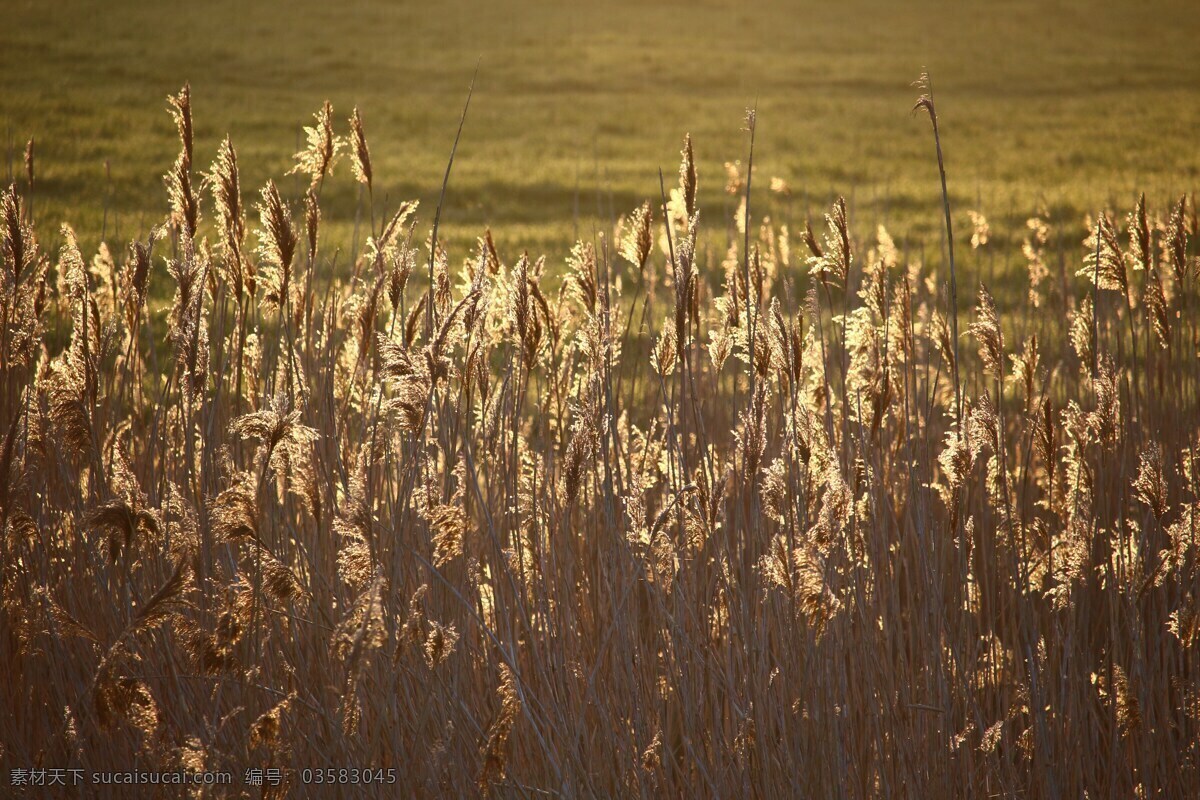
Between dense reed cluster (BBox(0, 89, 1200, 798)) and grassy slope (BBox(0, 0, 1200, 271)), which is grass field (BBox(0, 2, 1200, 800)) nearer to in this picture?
dense reed cluster (BBox(0, 89, 1200, 798))

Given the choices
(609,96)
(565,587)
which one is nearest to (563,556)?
(565,587)

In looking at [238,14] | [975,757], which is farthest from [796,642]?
[238,14]

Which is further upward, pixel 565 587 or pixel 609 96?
pixel 609 96

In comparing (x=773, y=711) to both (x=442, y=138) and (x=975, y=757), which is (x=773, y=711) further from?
(x=442, y=138)

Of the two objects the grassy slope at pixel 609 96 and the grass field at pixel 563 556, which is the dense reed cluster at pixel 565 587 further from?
the grassy slope at pixel 609 96

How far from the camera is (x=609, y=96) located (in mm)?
15758

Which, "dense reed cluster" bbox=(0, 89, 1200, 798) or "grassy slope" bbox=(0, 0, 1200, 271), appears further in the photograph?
"grassy slope" bbox=(0, 0, 1200, 271)

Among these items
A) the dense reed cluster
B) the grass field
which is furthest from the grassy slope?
the dense reed cluster

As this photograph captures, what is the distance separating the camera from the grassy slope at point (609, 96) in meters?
10.0

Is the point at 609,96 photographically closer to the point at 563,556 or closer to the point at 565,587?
the point at 563,556

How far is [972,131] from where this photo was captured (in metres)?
13.9

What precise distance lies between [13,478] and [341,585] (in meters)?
0.57

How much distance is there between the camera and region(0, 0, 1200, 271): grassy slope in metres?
10.0

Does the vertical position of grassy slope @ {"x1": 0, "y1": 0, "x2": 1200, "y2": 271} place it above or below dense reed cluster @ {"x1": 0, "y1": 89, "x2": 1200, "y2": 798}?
above
